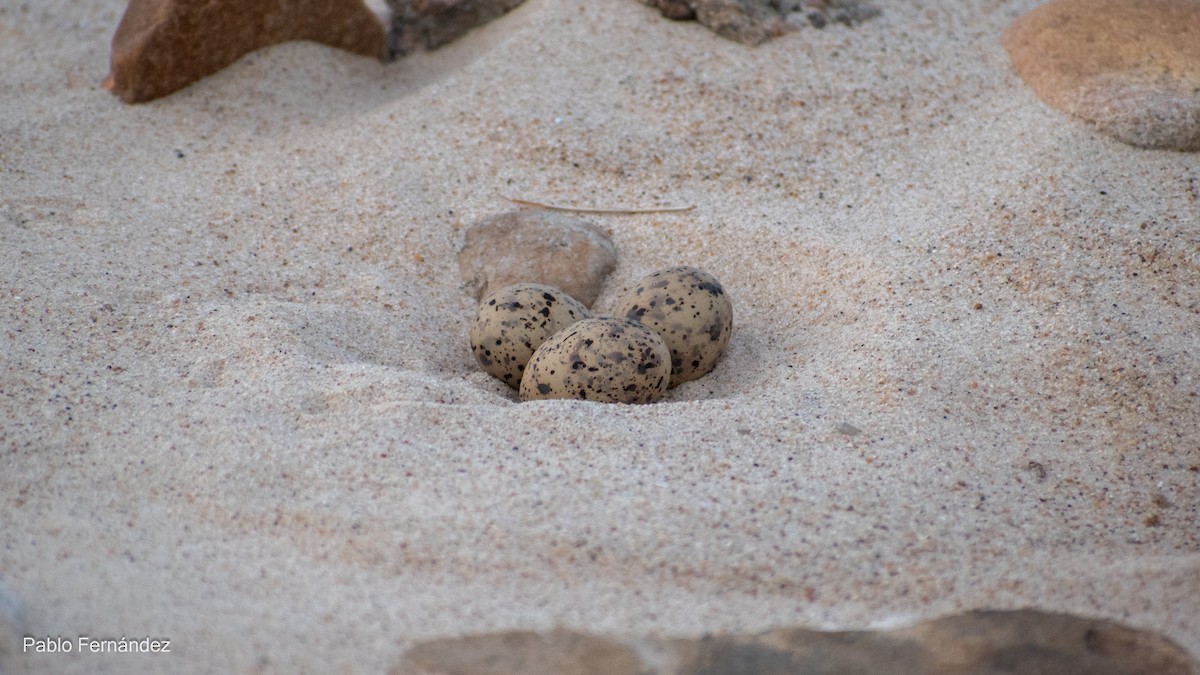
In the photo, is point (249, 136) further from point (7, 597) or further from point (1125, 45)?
point (1125, 45)

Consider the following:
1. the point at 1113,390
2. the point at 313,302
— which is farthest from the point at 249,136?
the point at 1113,390

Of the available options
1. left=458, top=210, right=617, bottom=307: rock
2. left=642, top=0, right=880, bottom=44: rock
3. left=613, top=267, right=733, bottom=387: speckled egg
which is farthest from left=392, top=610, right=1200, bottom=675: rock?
left=642, top=0, right=880, bottom=44: rock

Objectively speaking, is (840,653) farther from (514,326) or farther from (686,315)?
(514,326)

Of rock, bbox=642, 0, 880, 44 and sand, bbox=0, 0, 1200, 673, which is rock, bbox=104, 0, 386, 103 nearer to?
sand, bbox=0, 0, 1200, 673

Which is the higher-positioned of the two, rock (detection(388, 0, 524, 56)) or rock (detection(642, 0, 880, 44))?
rock (detection(642, 0, 880, 44))

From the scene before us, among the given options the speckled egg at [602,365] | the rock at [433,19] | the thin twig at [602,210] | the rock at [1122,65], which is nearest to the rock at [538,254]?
the thin twig at [602,210]

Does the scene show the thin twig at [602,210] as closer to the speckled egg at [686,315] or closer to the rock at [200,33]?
the speckled egg at [686,315]

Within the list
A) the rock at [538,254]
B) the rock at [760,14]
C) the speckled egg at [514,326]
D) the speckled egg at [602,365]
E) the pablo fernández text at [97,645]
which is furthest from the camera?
the rock at [760,14]

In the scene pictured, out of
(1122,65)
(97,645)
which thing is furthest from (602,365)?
(1122,65)
